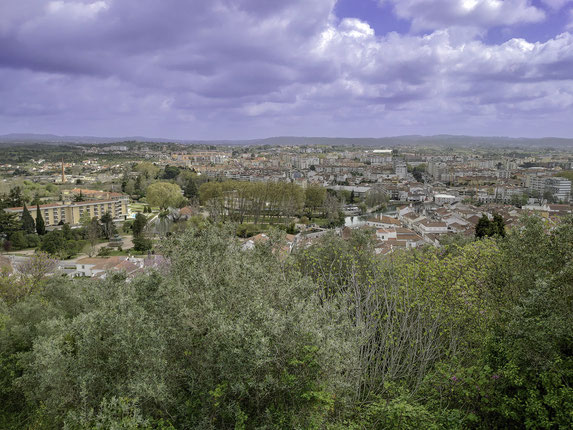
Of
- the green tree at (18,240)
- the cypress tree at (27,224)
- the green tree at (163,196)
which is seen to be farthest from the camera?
the green tree at (163,196)

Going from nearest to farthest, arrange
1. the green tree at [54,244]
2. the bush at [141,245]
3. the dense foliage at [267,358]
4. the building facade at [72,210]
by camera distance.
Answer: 1. the dense foliage at [267,358]
2. the green tree at [54,244]
3. the bush at [141,245]
4. the building facade at [72,210]

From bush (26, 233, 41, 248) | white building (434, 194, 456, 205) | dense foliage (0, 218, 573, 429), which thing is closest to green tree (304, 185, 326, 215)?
white building (434, 194, 456, 205)

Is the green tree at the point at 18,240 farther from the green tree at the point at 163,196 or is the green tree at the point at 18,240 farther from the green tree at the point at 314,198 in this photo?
the green tree at the point at 314,198

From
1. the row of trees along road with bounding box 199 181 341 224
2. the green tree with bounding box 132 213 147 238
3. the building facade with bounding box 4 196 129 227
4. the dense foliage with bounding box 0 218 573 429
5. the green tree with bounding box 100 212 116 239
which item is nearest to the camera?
the dense foliage with bounding box 0 218 573 429

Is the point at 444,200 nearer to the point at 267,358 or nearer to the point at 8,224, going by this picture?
the point at 8,224

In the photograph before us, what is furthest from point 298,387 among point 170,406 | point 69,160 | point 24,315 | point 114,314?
point 69,160

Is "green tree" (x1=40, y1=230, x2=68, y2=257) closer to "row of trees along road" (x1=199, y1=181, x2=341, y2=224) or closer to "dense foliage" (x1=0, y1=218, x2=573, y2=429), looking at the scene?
"row of trees along road" (x1=199, y1=181, x2=341, y2=224)

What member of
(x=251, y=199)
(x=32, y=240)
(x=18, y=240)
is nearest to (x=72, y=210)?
(x=32, y=240)

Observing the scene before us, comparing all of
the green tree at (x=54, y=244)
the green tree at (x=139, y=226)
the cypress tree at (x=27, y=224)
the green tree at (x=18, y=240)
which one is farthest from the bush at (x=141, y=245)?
the cypress tree at (x=27, y=224)

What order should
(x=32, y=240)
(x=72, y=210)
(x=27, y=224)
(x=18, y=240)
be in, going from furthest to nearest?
(x=72, y=210), (x=27, y=224), (x=32, y=240), (x=18, y=240)

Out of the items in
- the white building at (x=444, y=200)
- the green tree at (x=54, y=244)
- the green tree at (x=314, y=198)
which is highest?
the green tree at (x=314, y=198)

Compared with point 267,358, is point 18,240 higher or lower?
lower

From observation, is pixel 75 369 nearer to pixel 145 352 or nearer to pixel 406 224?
pixel 145 352

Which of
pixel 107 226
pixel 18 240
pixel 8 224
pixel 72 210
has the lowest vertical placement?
pixel 18 240
